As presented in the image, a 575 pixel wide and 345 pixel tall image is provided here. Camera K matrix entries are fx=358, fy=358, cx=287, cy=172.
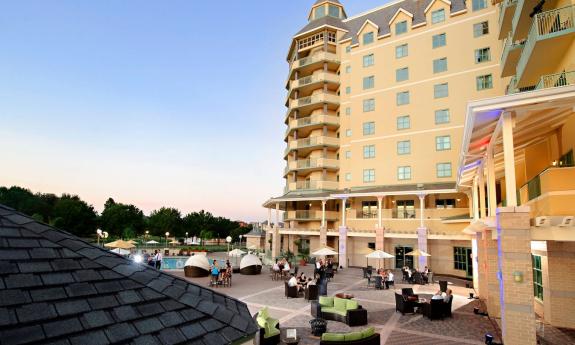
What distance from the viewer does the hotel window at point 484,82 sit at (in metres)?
34.2

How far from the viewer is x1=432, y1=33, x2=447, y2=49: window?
37312 mm

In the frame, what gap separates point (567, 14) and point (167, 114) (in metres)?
40.4

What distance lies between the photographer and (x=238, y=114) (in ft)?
167

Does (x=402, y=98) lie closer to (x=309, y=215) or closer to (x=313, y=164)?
(x=313, y=164)

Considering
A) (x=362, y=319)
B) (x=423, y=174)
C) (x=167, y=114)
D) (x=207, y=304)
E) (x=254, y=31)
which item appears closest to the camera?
(x=207, y=304)

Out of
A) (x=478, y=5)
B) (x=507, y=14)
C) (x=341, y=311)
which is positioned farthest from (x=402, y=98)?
(x=341, y=311)

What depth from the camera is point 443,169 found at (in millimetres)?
35875

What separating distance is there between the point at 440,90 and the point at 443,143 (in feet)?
18.4

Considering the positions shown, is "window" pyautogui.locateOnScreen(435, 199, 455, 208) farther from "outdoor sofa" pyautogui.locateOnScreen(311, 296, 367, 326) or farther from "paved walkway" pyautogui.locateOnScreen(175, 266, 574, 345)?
"outdoor sofa" pyautogui.locateOnScreen(311, 296, 367, 326)

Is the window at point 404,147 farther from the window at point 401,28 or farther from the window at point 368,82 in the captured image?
the window at point 401,28

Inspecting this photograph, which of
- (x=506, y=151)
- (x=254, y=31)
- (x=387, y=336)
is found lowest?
(x=387, y=336)

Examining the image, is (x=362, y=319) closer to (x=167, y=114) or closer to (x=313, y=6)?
(x=167, y=114)

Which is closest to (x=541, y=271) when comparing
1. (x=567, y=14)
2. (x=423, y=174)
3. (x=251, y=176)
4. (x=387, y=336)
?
(x=387, y=336)

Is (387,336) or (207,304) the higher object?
(207,304)
